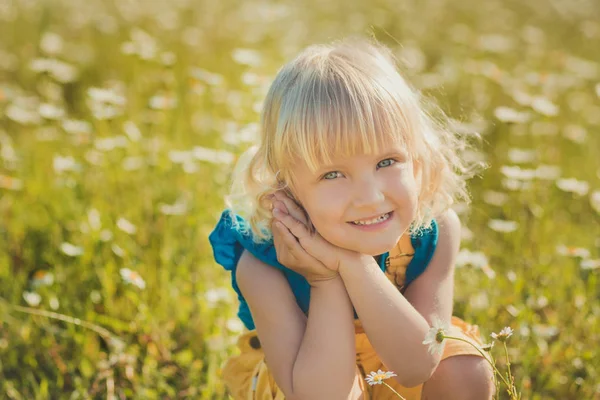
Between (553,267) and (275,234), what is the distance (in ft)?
4.01

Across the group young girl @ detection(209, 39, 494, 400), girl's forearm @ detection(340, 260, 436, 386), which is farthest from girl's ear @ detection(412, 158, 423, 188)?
girl's forearm @ detection(340, 260, 436, 386)

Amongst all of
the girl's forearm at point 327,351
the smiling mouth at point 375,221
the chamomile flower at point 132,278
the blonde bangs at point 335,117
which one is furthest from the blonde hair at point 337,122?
the chamomile flower at point 132,278

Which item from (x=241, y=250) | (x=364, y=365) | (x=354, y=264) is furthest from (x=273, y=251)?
(x=364, y=365)

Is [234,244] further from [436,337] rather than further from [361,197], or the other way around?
[436,337]

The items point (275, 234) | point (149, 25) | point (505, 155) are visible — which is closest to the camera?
point (275, 234)

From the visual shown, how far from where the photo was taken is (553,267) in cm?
244

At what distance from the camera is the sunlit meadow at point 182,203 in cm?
200

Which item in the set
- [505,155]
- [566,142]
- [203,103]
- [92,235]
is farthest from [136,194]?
[566,142]

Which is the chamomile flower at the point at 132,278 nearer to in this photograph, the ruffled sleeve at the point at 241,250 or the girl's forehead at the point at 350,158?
the ruffled sleeve at the point at 241,250

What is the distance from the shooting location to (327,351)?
1.44m

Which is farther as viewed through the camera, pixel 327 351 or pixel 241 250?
pixel 241 250

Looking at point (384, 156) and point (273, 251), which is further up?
point (384, 156)

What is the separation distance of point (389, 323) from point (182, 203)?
44.4 inches

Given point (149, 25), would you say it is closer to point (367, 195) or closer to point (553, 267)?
point (553, 267)
